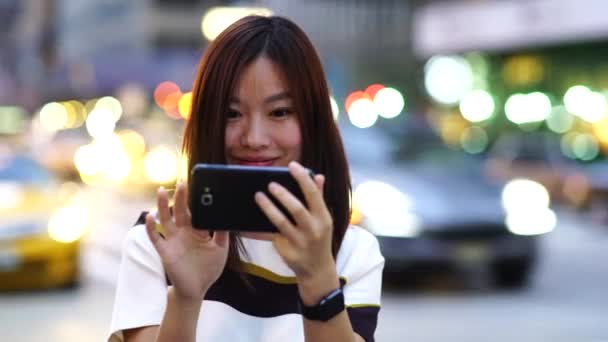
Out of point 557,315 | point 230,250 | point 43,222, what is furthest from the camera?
point 43,222

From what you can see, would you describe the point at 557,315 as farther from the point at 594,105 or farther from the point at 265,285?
the point at 594,105

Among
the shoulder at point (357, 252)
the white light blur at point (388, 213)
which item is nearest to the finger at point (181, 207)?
the shoulder at point (357, 252)

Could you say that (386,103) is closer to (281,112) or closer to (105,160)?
(105,160)

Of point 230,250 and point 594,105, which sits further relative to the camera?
point 594,105

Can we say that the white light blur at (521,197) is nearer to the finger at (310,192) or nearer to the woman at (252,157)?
the woman at (252,157)

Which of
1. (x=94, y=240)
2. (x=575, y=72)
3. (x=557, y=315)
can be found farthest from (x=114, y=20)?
(x=557, y=315)

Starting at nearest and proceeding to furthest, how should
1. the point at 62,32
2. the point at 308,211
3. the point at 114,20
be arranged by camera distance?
the point at 308,211 → the point at 114,20 → the point at 62,32

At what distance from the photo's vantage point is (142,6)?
9569cm

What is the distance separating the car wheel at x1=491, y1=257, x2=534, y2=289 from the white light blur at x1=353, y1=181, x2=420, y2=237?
3.77 feet

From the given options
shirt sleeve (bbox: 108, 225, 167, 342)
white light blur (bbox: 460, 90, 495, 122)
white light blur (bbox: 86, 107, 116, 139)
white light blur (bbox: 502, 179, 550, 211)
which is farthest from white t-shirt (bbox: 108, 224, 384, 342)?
white light blur (bbox: 460, 90, 495, 122)

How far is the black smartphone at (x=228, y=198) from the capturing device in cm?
223

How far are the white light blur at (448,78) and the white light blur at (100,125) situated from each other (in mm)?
11537

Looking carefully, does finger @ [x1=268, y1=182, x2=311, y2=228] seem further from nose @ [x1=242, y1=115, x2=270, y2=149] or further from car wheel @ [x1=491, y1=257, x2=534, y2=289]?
car wheel @ [x1=491, y1=257, x2=534, y2=289]

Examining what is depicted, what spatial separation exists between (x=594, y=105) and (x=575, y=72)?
9.69 ft
